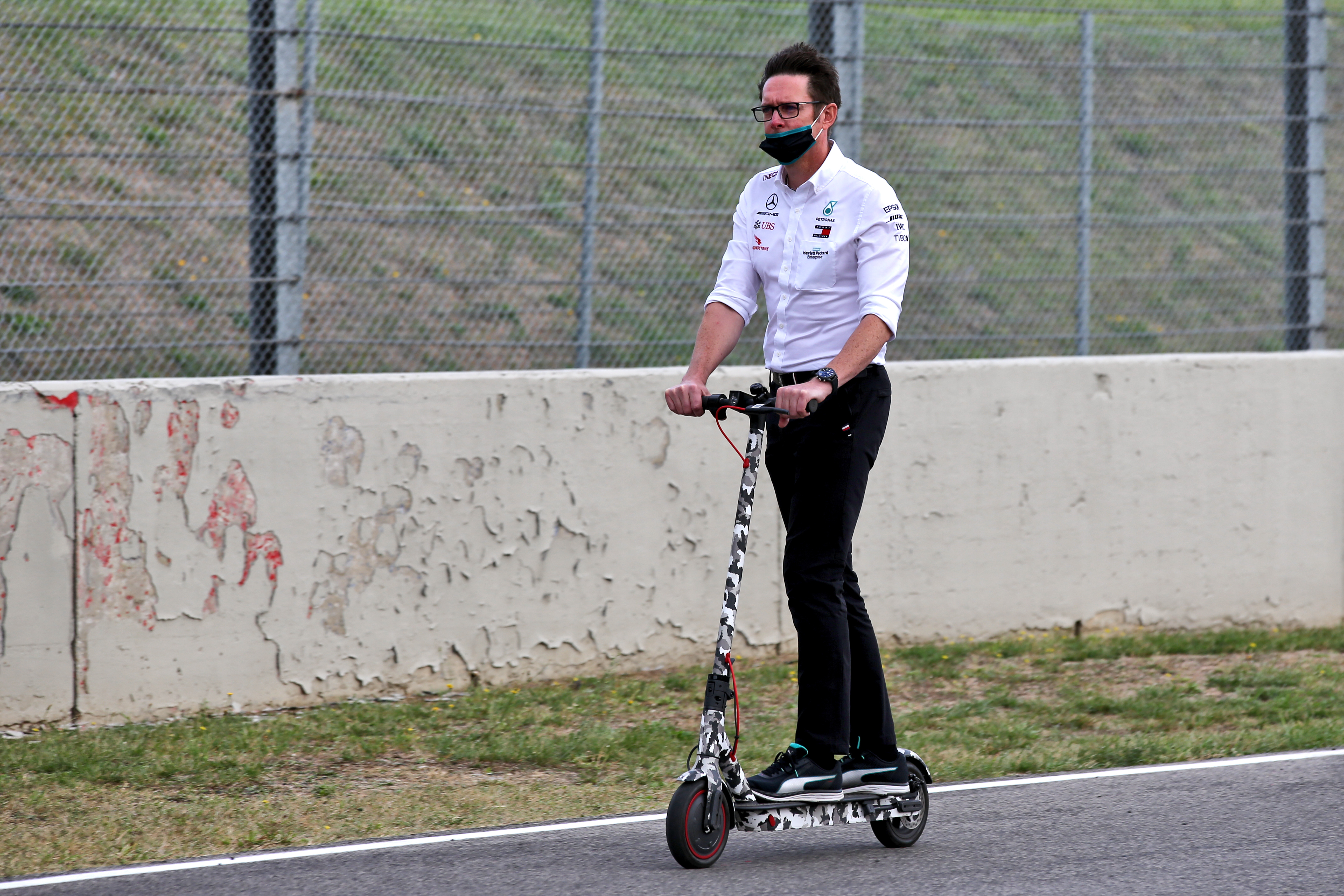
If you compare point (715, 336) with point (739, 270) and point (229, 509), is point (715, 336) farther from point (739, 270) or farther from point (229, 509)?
point (229, 509)

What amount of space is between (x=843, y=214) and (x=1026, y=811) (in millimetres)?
2066

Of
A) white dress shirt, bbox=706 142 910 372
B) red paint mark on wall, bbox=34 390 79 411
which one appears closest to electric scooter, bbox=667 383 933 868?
white dress shirt, bbox=706 142 910 372

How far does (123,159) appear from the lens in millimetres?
7246

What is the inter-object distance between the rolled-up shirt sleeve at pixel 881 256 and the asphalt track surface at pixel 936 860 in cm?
155

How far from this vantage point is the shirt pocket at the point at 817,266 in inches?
185

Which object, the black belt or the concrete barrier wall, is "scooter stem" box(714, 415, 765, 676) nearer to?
the black belt

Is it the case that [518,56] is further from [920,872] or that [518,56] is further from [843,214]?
[920,872]

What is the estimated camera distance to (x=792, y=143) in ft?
15.2

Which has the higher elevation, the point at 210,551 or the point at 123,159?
the point at 123,159

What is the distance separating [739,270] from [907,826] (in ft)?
5.67

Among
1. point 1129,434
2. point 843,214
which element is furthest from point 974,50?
point 843,214

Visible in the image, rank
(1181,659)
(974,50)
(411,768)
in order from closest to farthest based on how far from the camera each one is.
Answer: (411,768), (1181,659), (974,50)

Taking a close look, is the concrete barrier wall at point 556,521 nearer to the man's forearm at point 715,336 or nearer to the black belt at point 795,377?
the man's forearm at point 715,336

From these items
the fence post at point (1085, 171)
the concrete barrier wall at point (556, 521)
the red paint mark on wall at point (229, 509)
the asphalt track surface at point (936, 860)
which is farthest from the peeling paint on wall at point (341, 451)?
the fence post at point (1085, 171)
